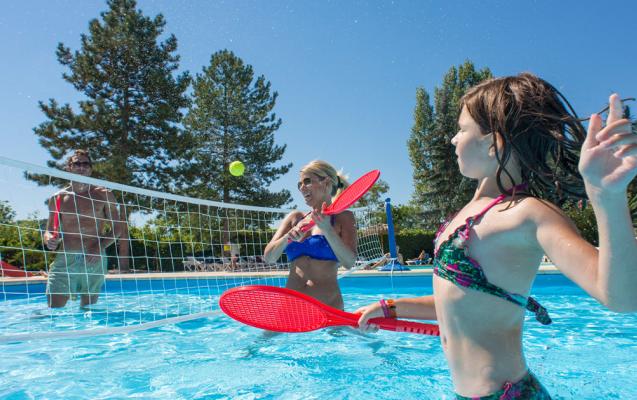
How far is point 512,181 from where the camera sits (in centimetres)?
A: 158

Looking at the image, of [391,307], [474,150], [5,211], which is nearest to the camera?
[474,150]

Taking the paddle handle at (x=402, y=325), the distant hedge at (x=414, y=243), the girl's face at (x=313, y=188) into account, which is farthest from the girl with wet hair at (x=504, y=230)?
the distant hedge at (x=414, y=243)

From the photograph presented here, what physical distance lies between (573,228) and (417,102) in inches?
1522

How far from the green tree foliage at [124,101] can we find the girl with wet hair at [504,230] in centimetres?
2485

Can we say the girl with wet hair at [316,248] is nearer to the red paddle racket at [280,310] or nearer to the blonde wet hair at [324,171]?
the blonde wet hair at [324,171]

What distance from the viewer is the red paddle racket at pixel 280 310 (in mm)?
2490

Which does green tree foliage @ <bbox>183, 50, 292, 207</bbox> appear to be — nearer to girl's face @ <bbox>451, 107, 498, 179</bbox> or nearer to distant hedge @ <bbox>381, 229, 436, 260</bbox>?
distant hedge @ <bbox>381, 229, 436, 260</bbox>

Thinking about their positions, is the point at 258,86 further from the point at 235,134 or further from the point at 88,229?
the point at 88,229

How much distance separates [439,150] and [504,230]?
34345mm

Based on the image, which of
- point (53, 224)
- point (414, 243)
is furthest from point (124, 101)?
point (53, 224)

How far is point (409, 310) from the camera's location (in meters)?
2.08

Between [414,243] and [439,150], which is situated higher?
[439,150]

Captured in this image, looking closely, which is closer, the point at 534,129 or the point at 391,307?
the point at 534,129

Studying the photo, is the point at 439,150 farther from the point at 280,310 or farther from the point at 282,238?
the point at 280,310
